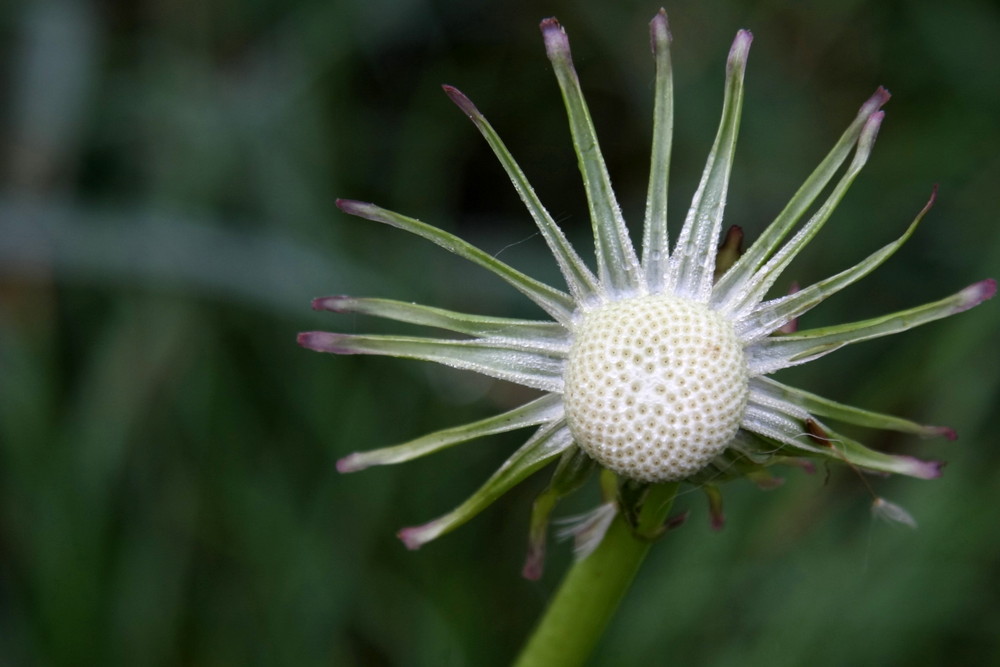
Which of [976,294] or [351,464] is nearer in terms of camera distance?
[976,294]

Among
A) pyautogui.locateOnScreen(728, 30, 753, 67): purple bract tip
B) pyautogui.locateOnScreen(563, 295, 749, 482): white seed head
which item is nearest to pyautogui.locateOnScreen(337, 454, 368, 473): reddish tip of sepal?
pyautogui.locateOnScreen(563, 295, 749, 482): white seed head

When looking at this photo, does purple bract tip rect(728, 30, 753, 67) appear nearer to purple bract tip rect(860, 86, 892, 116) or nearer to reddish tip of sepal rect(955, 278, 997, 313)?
purple bract tip rect(860, 86, 892, 116)

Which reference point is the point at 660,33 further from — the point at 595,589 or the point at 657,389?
the point at 595,589

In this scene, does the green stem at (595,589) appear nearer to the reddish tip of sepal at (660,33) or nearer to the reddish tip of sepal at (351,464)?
the reddish tip of sepal at (351,464)

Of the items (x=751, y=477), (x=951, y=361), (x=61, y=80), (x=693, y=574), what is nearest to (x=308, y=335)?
(x=751, y=477)

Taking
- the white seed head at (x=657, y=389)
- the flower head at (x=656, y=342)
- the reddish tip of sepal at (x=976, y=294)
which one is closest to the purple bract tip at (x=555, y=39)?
the flower head at (x=656, y=342)

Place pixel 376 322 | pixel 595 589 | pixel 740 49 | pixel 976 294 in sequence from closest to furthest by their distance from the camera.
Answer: pixel 976 294, pixel 740 49, pixel 595 589, pixel 376 322

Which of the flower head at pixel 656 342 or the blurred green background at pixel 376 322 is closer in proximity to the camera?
the flower head at pixel 656 342

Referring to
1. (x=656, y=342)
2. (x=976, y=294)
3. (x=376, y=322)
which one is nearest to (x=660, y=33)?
(x=656, y=342)
